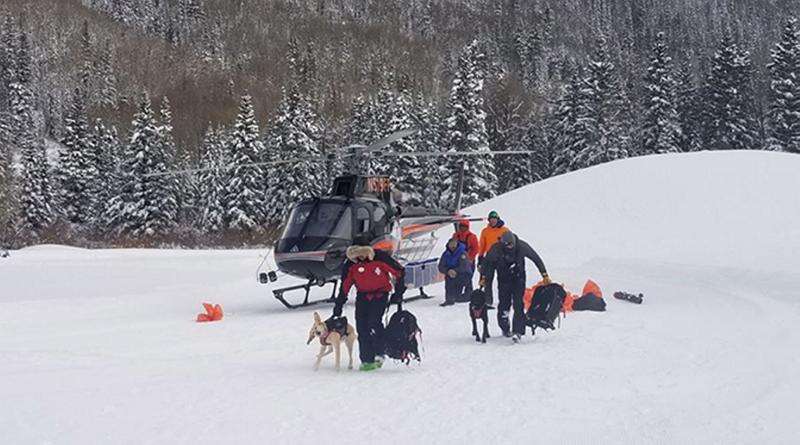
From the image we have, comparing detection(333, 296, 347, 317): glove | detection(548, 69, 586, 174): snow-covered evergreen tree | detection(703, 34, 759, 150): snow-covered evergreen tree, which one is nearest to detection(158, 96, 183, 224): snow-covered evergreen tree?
detection(548, 69, 586, 174): snow-covered evergreen tree

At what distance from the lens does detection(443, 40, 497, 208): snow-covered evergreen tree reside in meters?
44.8

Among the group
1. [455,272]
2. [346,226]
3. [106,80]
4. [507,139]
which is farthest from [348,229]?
[106,80]

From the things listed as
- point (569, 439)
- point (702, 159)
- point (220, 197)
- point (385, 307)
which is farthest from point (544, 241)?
point (220, 197)

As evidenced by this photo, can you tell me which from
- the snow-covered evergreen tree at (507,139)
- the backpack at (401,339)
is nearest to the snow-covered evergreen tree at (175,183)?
the snow-covered evergreen tree at (507,139)

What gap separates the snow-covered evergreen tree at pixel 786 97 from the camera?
4907 cm

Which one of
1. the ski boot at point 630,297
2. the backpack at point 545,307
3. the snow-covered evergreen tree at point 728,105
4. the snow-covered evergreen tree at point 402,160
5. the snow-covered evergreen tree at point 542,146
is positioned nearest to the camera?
the backpack at point 545,307

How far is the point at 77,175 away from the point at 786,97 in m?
54.3

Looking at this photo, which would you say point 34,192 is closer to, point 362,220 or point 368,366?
point 362,220

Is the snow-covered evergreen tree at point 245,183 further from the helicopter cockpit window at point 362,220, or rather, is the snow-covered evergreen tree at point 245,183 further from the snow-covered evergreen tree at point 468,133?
the helicopter cockpit window at point 362,220

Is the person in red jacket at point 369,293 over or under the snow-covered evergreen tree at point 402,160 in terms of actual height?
under

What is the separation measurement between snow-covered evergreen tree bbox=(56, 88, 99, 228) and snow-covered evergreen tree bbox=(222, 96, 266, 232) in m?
14.7

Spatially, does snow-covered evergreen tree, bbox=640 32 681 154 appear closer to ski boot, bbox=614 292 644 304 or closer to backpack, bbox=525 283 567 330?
ski boot, bbox=614 292 644 304

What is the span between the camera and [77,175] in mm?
61281

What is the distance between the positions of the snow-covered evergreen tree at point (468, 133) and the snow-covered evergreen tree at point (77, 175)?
31889 mm
